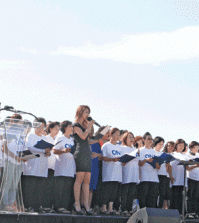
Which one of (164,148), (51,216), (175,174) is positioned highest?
(164,148)

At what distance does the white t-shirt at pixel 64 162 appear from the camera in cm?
619

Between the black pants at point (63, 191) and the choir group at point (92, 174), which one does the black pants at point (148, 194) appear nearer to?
the choir group at point (92, 174)

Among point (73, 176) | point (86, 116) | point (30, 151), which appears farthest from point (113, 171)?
point (30, 151)

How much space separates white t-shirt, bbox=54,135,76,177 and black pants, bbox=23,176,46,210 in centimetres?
31

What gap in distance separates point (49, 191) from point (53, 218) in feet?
3.64

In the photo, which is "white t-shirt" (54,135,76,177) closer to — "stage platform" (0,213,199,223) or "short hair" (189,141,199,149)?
"stage platform" (0,213,199,223)

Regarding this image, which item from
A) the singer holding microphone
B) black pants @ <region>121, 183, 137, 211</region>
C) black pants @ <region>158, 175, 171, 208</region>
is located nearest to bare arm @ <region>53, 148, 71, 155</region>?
the singer holding microphone

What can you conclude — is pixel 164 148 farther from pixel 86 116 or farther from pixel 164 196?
pixel 86 116

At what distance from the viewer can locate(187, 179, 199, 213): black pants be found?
324 inches

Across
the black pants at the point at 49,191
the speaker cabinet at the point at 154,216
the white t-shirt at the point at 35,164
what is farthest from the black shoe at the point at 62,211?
the speaker cabinet at the point at 154,216

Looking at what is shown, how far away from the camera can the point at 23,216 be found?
507cm

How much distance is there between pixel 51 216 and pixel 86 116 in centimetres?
158

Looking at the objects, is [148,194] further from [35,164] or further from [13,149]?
[13,149]

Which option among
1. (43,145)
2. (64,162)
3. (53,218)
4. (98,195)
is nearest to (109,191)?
(98,195)
